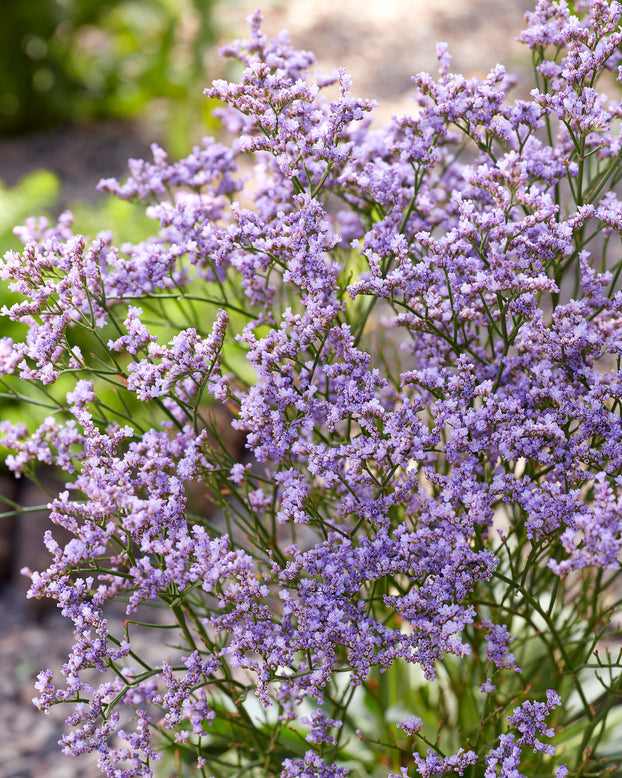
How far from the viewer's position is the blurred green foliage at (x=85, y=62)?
8000 millimetres

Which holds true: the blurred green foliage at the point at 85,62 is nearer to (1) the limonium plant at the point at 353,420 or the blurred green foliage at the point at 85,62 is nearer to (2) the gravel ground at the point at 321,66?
(2) the gravel ground at the point at 321,66

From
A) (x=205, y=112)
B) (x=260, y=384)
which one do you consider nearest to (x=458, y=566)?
(x=260, y=384)

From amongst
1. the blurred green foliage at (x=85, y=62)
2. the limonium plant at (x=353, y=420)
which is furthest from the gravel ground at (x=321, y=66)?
the limonium plant at (x=353, y=420)

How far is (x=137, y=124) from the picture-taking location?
8719 mm

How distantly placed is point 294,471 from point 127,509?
0.32 m

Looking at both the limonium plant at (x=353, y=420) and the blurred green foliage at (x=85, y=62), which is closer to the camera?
the limonium plant at (x=353, y=420)

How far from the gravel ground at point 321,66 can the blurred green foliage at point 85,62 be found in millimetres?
274

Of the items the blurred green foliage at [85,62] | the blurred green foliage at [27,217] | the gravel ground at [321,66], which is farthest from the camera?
the blurred green foliage at [85,62]

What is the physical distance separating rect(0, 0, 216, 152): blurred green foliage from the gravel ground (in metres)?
0.27

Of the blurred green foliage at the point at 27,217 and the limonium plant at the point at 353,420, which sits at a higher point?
the blurred green foliage at the point at 27,217

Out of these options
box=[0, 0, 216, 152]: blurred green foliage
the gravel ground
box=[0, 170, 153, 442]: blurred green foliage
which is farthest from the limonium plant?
box=[0, 0, 216, 152]: blurred green foliage

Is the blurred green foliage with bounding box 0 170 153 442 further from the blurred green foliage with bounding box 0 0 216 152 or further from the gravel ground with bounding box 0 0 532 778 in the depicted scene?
the blurred green foliage with bounding box 0 0 216 152

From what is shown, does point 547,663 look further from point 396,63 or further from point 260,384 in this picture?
point 396,63

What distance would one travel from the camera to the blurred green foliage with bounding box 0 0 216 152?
26.2ft
